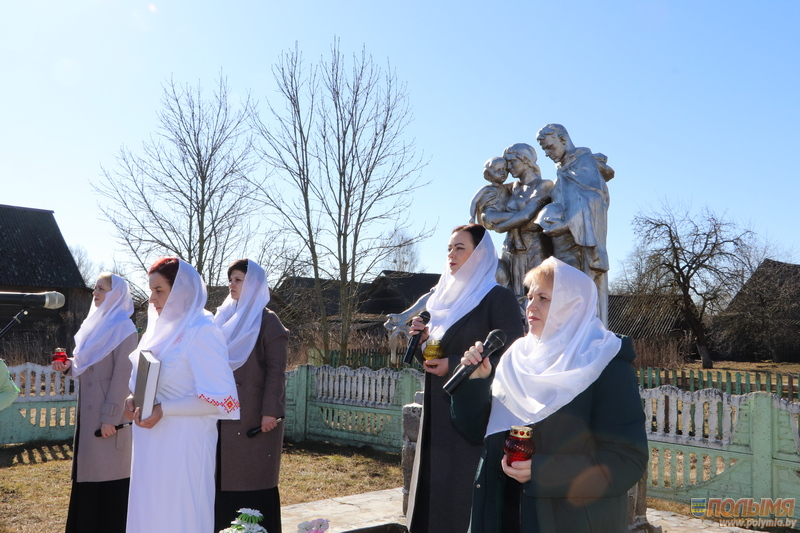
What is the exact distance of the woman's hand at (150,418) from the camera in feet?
9.86

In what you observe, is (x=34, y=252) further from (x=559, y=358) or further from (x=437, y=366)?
(x=559, y=358)

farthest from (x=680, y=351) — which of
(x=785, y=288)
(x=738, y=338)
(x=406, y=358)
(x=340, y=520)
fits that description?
(x=406, y=358)

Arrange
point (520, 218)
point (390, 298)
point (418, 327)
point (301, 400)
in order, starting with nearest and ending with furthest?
point (418, 327)
point (520, 218)
point (301, 400)
point (390, 298)

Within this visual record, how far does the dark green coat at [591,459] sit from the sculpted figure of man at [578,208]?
2767mm

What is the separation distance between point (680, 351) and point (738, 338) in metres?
3.28

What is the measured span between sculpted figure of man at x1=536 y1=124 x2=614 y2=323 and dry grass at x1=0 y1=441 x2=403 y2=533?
373 centimetres

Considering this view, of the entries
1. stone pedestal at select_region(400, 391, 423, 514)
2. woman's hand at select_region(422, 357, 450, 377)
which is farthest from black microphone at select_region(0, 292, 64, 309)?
stone pedestal at select_region(400, 391, 423, 514)

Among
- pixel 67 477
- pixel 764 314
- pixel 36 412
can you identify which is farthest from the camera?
pixel 764 314

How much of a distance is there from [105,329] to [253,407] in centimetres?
129

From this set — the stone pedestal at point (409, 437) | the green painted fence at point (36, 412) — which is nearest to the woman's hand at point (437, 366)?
the stone pedestal at point (409, 437)

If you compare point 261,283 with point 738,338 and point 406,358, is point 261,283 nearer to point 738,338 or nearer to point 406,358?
point 406,358

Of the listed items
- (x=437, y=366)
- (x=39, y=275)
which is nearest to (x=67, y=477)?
(x=437, y=366)

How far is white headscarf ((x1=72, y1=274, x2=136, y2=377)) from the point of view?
14.5ft

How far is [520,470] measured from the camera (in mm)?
2055
